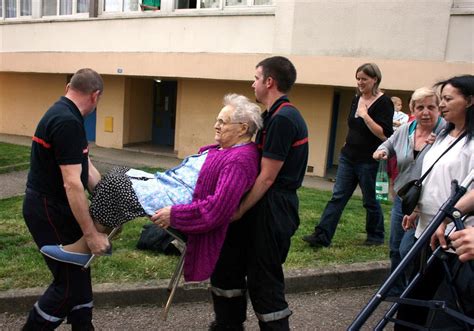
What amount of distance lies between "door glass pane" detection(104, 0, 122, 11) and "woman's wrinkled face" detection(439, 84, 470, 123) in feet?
41.3

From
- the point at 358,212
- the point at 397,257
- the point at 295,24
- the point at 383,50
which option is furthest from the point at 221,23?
the point at 397,257

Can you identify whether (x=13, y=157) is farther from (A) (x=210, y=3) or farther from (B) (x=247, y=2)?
(B) (x=247, y=2)

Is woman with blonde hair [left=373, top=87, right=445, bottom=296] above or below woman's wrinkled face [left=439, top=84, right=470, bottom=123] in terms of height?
below

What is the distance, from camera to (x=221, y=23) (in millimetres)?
12000

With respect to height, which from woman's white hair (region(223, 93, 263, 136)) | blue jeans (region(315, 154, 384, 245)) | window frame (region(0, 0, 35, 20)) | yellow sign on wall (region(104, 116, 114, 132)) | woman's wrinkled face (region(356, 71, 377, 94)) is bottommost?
yellow sign on wall (region(104, 116, 114, 132))

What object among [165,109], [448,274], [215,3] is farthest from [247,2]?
[448,274]

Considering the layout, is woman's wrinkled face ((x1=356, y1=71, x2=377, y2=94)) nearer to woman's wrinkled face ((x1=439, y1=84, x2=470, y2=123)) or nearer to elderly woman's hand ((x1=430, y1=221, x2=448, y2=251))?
woman's wrinkled face ((x1=439, y1=84, x2=470, y2=123))

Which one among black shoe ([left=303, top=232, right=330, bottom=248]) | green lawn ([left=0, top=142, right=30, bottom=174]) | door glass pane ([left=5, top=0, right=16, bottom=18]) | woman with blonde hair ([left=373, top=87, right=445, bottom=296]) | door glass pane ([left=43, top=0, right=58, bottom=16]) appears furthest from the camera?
door glass pane ([left=5, top=0, right=16, bottom=18])

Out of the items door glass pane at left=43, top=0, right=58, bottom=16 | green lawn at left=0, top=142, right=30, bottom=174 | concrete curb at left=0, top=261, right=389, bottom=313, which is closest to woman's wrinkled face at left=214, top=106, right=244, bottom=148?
concrete curb at left=0, top=261, right=389, bottom=313

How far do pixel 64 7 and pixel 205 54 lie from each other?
6.20 m

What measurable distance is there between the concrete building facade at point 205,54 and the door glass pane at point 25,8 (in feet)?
0.11

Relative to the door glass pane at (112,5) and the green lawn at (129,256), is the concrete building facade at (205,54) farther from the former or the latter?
the green lawn at (129,256)

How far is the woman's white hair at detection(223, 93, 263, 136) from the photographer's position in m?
2.99

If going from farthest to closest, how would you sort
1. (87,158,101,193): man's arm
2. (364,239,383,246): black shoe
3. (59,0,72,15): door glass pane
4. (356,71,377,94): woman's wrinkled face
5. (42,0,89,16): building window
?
(59,0,72,15): door glass pane → (42,0,89,16): building window → (364,239,383,246): black shoe → (356,71,377,94): woman's wrinkled face → (87,158,101,193): man's arm
